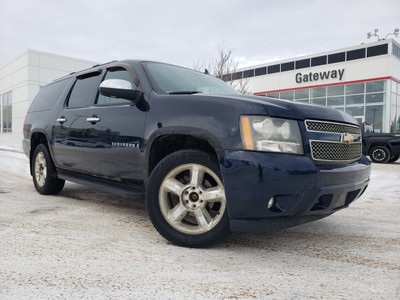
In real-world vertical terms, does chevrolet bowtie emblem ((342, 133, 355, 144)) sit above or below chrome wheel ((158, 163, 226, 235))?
above

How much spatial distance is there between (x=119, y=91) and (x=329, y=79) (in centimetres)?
2738

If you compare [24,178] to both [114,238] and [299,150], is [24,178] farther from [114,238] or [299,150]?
[299,150]

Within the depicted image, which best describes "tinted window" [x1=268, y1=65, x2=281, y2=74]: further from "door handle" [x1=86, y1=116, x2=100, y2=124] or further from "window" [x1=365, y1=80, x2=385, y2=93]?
"door handle" [x1=86, y1=116, x2=100, y2=124]

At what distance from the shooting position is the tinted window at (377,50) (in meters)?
24.8

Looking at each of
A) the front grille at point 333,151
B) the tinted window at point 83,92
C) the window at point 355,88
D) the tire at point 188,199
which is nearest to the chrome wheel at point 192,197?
the tire at point 188,199

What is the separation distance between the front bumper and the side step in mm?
1111

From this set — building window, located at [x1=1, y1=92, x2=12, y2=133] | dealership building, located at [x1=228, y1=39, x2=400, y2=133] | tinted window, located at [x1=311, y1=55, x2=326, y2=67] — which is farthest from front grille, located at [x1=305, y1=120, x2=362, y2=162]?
building window, located at [x1=1, y1=92, x2=12, y2=133]

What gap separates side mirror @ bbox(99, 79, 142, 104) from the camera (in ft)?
10.4

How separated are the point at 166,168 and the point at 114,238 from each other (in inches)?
31.5

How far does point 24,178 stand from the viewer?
23.1 feet

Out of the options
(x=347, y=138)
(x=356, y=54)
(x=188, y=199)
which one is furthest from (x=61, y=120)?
(x=356, y=54)

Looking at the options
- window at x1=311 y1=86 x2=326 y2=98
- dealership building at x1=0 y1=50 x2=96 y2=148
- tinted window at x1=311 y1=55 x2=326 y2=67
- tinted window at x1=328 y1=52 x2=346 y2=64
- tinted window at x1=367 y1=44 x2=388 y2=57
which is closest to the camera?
tinted window at x1=367 y1=44 x2=388 y2=57

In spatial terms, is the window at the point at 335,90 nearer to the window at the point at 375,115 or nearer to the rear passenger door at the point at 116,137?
the window at the point at 375,115

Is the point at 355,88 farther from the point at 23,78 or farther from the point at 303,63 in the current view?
the point at 23,78
